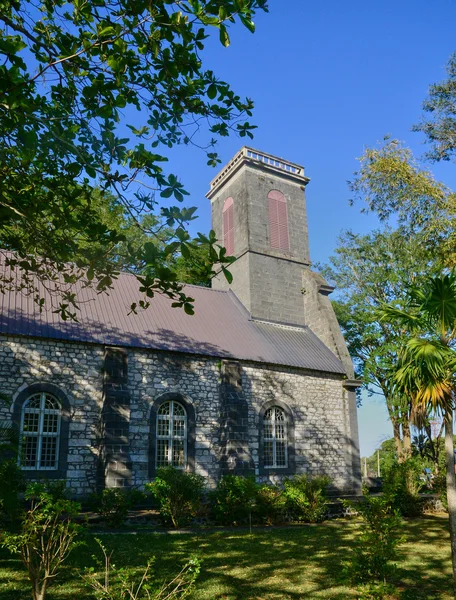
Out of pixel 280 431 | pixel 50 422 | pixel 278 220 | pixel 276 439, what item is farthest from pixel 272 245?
pixel 50 422

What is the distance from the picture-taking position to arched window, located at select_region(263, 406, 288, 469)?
18.2 metres

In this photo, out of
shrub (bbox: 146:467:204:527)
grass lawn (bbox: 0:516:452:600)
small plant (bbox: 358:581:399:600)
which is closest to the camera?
small plant (bbox: 358:581:399:600)

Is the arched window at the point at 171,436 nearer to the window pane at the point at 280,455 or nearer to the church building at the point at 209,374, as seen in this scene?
the church building at the point at 209,374

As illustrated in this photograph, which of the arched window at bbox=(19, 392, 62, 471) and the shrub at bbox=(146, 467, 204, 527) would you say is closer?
the shrub at bbox=(146, 467, 204, 527)

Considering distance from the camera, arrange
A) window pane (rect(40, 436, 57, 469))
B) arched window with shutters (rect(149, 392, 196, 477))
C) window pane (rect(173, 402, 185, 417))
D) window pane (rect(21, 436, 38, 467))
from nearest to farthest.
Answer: window pane (rect(21, 436, 38, 467)) < window pane (rect(40, 436, 57, 469)) < arched window with shutters (rect(149, 392, 196, 477)) < window pane (rect(173, 402, 185, 417))

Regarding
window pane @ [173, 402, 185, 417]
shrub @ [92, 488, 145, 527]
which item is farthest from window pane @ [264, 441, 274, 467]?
shrub @ [92, 488, 145, 527]

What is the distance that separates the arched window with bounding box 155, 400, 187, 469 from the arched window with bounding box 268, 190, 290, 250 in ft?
34.5

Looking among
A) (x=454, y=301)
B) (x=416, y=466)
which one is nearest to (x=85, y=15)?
(x=454, y=301)

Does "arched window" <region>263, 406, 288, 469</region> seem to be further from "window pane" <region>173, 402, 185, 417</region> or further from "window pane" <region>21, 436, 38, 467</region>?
"window pane" <region>21, 436, 38, 467</region>

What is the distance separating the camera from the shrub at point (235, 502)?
12945 mm

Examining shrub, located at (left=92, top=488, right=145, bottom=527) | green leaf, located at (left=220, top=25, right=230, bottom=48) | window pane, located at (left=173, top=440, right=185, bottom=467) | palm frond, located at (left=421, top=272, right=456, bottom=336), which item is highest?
green leaf, located at (left=220, top=25, right=230, bottom=48)

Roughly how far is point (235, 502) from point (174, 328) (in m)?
7.03

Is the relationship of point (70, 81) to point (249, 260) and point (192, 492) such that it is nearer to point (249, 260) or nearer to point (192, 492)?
point (192, 492)

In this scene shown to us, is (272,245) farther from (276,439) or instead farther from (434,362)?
(434,362)
